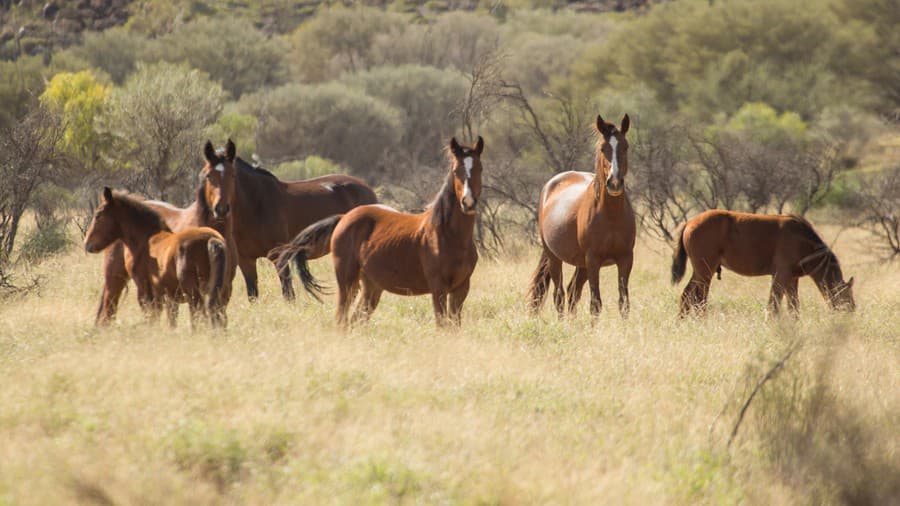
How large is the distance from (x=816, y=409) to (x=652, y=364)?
57.6 inches

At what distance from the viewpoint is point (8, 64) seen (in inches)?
1597

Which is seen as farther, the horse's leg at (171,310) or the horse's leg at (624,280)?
the horse's leg at (624,280)

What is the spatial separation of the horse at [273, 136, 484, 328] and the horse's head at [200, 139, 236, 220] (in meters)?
0.65

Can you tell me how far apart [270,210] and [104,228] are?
134 inches

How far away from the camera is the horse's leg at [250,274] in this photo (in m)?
11.4

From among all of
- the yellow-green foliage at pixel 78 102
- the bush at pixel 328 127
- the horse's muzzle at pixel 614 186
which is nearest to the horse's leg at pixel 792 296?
the horse's muzzle at pixel 614 186

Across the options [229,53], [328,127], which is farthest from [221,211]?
[229,53]

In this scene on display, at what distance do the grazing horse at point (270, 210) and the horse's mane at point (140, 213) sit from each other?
233 cm

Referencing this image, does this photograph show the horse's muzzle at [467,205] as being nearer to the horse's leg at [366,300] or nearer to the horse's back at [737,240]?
the horse's leg at [366,300]

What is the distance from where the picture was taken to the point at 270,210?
1191 centimetres

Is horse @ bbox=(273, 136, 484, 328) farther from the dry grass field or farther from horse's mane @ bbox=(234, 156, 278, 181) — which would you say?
horse's mane @ bbox=(234, 156, 278, 181)

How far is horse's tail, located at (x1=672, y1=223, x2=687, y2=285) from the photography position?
10242 mm

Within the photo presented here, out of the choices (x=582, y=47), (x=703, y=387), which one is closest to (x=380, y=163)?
(x=582, y=47)

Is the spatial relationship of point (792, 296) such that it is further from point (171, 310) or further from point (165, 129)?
point (165, 129)
